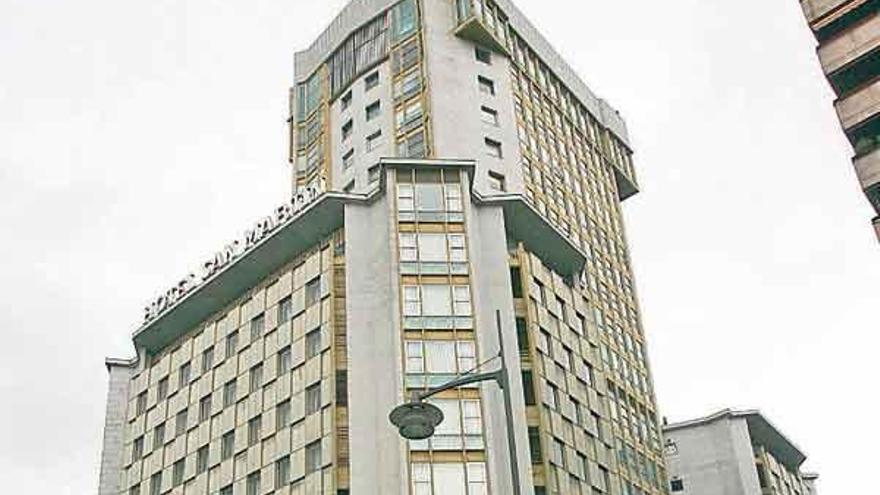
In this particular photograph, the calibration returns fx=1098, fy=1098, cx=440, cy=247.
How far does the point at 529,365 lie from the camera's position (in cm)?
6134

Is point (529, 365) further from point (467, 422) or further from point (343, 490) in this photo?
point (343, 490)

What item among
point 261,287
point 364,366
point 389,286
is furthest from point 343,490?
point 261,287

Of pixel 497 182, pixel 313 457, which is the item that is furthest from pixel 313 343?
pixel 497 182

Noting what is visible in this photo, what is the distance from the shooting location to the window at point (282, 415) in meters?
60.7

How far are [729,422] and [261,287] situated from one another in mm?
42395

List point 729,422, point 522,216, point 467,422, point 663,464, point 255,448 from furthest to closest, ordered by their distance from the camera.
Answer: point 729,422, point 663,464, point 522,216, point 255,448, point 467,422

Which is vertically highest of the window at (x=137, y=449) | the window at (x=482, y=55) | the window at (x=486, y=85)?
the window at (x=482, y=55)

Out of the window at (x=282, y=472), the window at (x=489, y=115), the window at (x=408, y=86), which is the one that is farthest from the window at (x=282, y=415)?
the window at (x=489, y=115)

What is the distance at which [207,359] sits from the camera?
6931 centimetres

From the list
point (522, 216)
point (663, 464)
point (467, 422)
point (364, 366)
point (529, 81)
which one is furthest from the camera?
point (529, 81)

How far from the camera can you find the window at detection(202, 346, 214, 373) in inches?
2707

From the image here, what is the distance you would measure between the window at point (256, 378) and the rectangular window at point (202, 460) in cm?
510

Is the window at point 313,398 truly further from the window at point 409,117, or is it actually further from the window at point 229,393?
the window at point 409,117

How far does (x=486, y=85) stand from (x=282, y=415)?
91.5 feet
